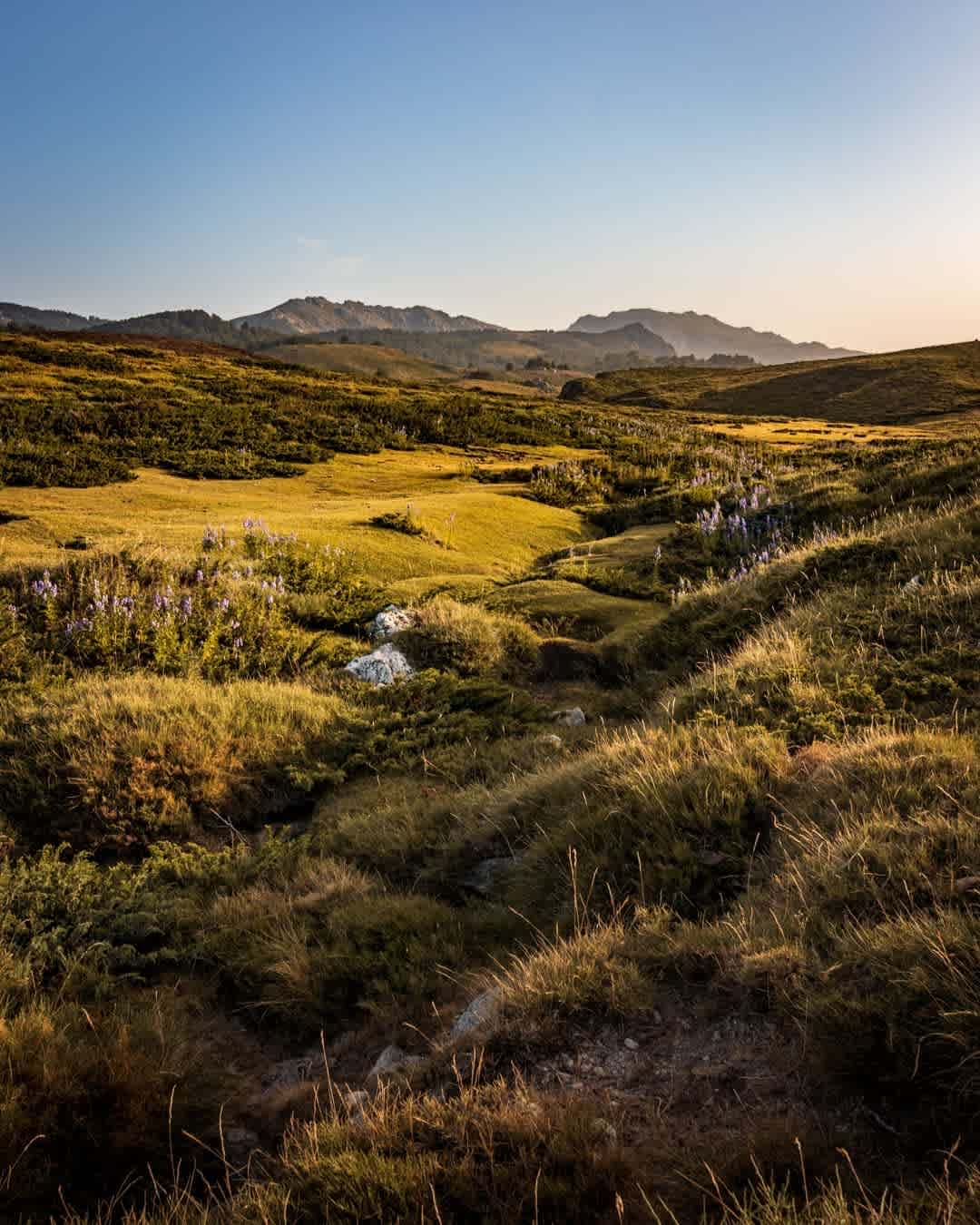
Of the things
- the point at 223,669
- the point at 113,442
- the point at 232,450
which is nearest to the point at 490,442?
the point at 232,450

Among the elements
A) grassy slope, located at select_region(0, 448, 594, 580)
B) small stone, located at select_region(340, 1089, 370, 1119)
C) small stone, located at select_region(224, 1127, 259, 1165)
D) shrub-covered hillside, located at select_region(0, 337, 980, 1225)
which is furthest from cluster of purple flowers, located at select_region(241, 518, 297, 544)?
small stone, located at select_region(340, 1089, 370, 1119)

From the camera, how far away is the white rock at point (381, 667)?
8891mm

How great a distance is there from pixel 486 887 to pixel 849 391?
93027mm

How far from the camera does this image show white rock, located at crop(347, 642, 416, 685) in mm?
8891

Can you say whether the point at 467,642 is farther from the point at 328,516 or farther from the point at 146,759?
the point at 328,516

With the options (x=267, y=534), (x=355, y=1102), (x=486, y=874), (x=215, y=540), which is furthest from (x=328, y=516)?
(x=355, y=1102)

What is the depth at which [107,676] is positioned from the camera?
840 centimetres

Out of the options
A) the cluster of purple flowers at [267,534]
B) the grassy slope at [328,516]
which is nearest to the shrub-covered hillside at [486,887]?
the cluster of purple flowers at [267,534]

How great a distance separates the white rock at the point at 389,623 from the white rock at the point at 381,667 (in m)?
0.55

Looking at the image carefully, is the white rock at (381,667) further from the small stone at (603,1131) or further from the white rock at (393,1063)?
the small stone at (603,1131)

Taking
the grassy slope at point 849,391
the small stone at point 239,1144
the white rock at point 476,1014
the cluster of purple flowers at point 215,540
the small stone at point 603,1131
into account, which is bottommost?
the small stone at point 239,1144

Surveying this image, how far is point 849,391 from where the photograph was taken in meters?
84.2

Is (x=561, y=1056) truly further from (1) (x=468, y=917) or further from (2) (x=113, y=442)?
(2) (x=113, y=442)

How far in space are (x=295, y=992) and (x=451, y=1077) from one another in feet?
4.41
